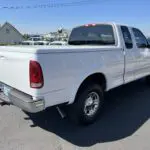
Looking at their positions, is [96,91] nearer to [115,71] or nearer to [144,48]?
[115,71]

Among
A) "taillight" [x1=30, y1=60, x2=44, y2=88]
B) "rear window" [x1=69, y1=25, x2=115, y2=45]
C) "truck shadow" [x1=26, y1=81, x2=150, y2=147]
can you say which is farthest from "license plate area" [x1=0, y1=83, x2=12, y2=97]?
"rear window" [x1=69, y1=25, x2=115, y2=45]

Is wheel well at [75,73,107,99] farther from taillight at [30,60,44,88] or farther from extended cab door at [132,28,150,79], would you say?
extended cab door at [132,28,150,79]

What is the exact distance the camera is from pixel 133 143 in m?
4.04

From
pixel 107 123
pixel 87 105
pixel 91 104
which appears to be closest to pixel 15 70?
pixel 87 105

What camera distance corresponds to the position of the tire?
4336 millimetres

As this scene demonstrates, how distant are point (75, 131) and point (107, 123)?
2.54ft

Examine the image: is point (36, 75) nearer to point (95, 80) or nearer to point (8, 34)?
point (95, 80)

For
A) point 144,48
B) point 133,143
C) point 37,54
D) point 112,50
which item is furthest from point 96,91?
point 144,48

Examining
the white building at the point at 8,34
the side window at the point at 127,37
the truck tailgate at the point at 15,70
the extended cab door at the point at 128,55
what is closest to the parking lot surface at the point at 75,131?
the extended cab door at the point at 128,55

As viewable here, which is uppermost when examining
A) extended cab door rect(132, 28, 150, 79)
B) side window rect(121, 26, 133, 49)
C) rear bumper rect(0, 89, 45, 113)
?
side window rect(121, 26, 133, 49)

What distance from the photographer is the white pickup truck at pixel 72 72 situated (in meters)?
3.53

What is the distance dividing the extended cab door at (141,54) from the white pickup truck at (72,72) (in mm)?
167

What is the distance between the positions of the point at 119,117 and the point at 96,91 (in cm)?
95

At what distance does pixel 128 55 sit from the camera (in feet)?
18.2
